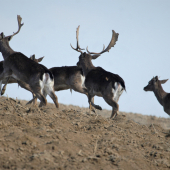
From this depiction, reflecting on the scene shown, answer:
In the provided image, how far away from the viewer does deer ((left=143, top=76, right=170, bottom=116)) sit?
10.5m

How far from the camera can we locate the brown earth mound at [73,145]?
396 cm

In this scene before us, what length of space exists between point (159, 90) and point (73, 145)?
7.50m

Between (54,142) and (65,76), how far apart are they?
7556mm

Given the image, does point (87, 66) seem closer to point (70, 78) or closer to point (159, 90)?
point (70, 78)

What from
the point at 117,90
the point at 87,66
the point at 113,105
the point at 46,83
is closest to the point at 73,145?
the point at 113,105

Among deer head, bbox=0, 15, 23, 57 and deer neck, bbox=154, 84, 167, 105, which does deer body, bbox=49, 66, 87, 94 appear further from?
deer neck, bbox=154, 84, 167, 105

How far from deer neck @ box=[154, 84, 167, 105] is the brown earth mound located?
196 inches

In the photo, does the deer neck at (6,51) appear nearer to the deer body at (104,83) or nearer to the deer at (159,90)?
the deer body at (104,83)

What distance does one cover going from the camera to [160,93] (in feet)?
36.6

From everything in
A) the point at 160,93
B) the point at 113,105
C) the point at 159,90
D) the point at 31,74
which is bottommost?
the point at 113,105

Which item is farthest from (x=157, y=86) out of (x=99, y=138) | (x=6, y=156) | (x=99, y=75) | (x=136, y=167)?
(x=6, y=156)

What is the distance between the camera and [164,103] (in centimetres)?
1062

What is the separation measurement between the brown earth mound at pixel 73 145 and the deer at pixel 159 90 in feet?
14.7

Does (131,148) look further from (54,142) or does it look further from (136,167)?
(54,142)
